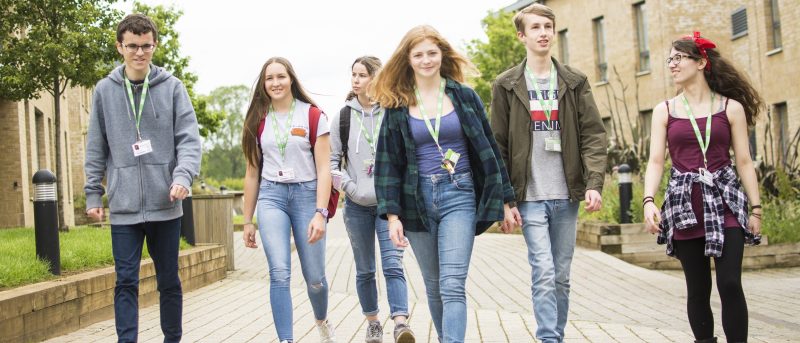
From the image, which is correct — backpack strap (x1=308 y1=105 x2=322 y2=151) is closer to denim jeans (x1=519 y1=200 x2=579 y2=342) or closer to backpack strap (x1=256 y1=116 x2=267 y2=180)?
backpack strap (x1=256 y1=116 x2=267 y2=180)

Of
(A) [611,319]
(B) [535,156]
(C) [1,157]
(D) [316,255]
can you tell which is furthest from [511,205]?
(C) [1,157]

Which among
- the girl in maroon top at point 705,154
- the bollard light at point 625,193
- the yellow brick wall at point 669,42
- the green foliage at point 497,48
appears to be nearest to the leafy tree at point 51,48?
the bollard light at point 625,193

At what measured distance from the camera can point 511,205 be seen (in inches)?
221

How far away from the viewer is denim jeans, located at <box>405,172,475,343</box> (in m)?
5.28

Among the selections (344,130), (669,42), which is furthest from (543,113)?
(669,42)

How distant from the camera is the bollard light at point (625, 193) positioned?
15945 millimetres

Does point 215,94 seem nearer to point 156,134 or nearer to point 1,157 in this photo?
point 1,157

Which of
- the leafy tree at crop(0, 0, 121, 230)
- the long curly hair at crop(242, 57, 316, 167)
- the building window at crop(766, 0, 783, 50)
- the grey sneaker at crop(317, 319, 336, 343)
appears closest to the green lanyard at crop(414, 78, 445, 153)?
the long curly hair at crop(242, 57, 316, 167)

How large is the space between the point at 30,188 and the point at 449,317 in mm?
18718

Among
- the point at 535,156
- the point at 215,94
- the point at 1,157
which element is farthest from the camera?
the point at 215,94

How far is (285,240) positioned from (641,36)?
26.8 meters

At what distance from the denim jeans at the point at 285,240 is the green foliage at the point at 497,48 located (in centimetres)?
3853

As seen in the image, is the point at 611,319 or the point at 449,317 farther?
the point at 611,319

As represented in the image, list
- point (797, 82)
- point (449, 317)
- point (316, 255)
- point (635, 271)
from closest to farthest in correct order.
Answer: point (449, 317), point (316, 255), point (635, 271), point (797, 82)
